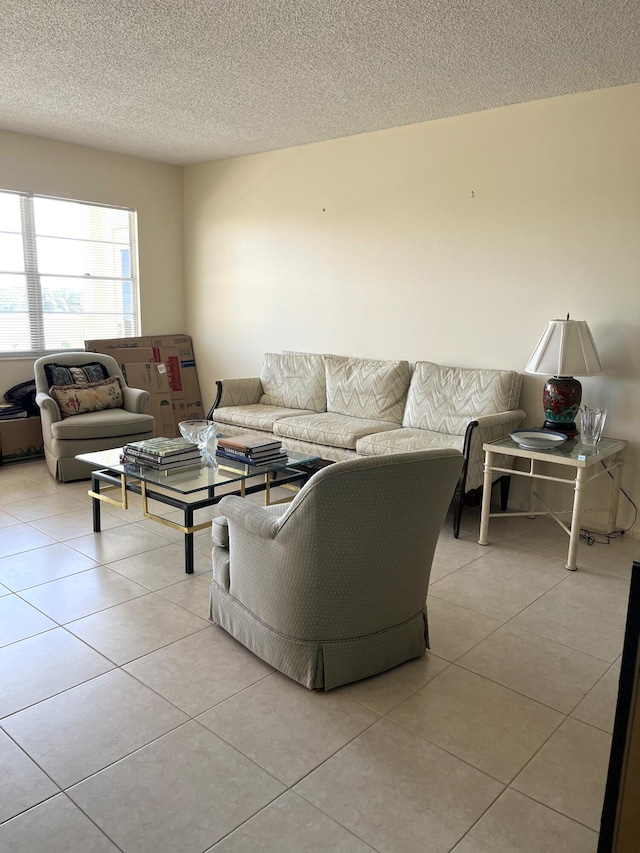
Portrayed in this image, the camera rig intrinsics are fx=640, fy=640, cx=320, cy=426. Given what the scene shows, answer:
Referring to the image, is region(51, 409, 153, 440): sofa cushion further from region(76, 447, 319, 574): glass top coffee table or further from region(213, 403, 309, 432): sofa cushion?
region(76, 447, 319, 574): glass top coffee table

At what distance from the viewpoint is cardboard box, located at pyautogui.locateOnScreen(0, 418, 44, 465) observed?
514 cm

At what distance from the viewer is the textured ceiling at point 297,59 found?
2.83 metres

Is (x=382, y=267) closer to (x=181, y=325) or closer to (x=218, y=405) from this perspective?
(x=218, y=405)

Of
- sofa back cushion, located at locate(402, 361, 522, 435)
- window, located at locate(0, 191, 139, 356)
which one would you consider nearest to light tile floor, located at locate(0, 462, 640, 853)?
sofa back cushion, located at locate(402, 361, 522, 435)

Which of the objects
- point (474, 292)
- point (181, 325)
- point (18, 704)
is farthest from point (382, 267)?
point (18, 704)

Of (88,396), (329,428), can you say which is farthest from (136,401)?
(329,428)

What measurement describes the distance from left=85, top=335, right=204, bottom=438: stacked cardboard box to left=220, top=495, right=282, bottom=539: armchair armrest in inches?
152

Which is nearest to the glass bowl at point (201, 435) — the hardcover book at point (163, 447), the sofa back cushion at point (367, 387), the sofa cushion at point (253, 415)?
the hardcover book at point (163, 447)

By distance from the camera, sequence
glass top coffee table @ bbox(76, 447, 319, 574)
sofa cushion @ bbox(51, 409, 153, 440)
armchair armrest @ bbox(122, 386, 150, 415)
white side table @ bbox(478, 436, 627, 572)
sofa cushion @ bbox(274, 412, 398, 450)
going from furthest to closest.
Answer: armchair armrest @ bbox(122, 386, 150, 415) < sofa cushion @ bbox(51, 409, 153, 440) < sofa cushion @ bbox(274, 412, 398, 450) < white side table @ bbox(478, 436, 627, 572) < glass top coffee table @ bbox(76, 447, 319, 574)

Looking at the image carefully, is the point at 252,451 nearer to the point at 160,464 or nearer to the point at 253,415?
the point at 160,464

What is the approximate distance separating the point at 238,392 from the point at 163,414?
1170 mm

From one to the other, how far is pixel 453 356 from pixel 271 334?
190 centimetres

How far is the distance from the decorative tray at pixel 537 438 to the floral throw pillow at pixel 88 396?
3.13 meters

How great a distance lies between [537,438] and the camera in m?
3.71
